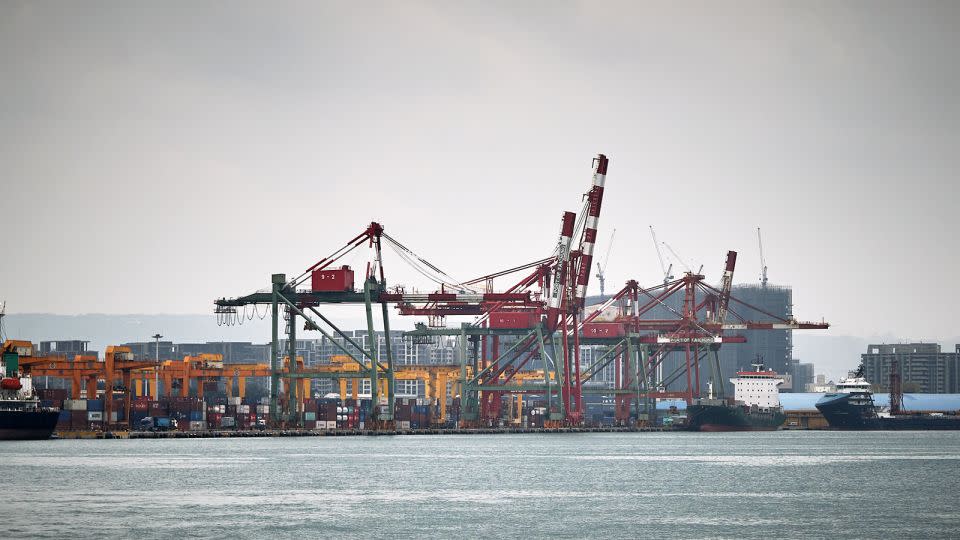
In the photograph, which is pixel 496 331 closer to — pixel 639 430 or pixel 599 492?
pixel 639 430

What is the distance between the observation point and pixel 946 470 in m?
82.8

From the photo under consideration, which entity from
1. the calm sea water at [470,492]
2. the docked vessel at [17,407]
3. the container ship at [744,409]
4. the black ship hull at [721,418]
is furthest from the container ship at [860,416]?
the docked vessel at [17,407]

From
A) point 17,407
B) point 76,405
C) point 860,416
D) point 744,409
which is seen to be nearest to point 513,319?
point 744,409

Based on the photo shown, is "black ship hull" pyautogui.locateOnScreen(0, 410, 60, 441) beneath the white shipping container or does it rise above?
beneath

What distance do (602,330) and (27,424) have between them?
225 ft

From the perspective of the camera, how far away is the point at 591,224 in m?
139

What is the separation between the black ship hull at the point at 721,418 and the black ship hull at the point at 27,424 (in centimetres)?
7772

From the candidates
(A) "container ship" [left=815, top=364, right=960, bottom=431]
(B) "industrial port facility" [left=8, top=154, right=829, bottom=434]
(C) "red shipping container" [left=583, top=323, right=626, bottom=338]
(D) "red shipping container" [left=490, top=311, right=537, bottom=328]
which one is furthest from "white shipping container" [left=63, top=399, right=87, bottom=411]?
(A) "container ship" [left=815, top=364, right=960, bottom=431]

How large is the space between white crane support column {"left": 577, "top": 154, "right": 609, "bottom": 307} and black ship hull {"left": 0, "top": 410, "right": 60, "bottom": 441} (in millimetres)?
53442

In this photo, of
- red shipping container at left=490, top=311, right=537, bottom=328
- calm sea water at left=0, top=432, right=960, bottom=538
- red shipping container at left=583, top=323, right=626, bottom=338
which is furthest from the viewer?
red shipping container at left=583, top=323, right=626, bottom=338

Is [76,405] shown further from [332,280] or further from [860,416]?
[860,416]

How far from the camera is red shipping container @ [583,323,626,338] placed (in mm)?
157000

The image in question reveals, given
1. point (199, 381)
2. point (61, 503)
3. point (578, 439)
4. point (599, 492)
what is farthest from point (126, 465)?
point (199, 381)

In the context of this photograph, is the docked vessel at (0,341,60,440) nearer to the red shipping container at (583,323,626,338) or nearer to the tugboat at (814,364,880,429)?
the red shipping container at (583,323,626,338)
